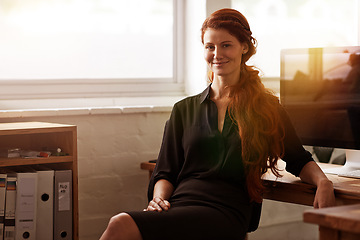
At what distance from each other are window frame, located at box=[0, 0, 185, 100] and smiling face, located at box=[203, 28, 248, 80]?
3.29 ft

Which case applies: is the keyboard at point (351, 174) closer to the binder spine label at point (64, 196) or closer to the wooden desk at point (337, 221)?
the wooden desk at point (337, 221)

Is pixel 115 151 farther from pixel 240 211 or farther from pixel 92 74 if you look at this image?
pixel 240 211

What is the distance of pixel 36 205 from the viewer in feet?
8.18

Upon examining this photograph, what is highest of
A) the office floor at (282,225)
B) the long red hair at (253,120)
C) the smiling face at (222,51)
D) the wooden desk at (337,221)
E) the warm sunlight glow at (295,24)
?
the warm sunlight glow at (295,24)

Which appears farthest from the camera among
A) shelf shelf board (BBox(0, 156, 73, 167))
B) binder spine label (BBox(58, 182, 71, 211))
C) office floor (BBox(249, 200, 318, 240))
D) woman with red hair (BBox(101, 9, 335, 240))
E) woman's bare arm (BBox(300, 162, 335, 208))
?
office floor (BBox(249, 200, 318, 240))

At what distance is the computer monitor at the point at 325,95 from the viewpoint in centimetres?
251

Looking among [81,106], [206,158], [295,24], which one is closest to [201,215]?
[206,158]

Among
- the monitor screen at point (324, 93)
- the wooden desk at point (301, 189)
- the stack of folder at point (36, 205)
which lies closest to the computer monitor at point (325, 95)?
the monitor screen at point (324, 93)

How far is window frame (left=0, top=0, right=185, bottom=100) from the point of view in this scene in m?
3.02

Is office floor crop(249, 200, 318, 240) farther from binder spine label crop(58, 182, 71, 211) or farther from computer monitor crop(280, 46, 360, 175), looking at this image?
binder spine label crop(58, 182, 71, 211)

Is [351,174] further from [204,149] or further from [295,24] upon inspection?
[295,24]

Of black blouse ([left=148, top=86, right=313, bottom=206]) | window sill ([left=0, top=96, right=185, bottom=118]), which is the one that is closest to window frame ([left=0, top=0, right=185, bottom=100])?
window sill ([left=0, top=96, right=185, bottom=118])

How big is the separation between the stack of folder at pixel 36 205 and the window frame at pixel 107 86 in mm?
673

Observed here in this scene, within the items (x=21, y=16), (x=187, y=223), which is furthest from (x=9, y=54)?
(x=187, y=223)
